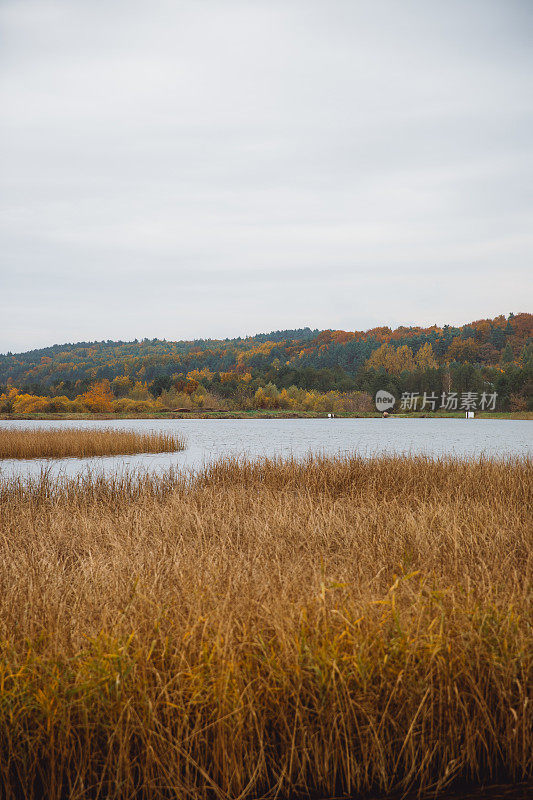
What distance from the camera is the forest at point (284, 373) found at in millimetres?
74062

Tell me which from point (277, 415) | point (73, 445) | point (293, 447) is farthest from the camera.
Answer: point (277, 415)

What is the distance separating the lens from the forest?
7406 cm

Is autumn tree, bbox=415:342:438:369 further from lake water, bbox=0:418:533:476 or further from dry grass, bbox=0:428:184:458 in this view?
dry grass, bbox=0:428:184:458

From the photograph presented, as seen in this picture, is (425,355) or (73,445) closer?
(73,445)

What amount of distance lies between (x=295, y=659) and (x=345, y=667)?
268mm

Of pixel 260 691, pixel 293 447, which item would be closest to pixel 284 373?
pixel 293 447

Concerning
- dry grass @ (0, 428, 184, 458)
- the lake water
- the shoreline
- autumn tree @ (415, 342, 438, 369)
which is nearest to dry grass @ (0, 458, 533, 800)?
the lake water

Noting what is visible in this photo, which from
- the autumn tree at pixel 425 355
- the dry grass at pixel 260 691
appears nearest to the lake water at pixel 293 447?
the dry grass at pixel 260 691

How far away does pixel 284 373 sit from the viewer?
94.4 metres

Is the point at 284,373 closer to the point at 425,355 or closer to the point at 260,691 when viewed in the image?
the point at 425,355

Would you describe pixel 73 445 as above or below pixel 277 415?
above

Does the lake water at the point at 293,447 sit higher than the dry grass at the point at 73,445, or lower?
lower


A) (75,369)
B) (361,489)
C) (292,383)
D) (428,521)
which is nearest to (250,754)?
(428,521)

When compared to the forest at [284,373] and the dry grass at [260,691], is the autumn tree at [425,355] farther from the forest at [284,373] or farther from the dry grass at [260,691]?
the dry grass at [260,691]
